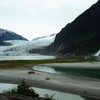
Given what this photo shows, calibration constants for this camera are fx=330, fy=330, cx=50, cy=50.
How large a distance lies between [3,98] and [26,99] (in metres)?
1.55

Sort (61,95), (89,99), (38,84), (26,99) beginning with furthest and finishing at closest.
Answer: (38,84) < (61,95) < (89,99) < (26,99)

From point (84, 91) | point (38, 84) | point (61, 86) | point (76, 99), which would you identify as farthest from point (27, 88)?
point (38, 84)

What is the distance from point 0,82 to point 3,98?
25881mm

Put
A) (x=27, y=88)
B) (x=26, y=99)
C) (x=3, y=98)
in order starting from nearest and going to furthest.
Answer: (x=3, y=98) < (x=26, y=99) < (x=27, y=88)

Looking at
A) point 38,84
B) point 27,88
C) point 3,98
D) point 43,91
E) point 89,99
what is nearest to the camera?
point 3,98

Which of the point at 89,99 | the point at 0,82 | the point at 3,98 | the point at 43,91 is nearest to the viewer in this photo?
the point at 3,98

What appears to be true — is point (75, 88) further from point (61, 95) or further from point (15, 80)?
point (15, 80)

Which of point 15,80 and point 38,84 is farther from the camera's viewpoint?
point 15,80

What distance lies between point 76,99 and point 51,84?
30.1ft

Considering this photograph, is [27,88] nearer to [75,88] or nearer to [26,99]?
[26,99]

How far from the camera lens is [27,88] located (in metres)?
21.8

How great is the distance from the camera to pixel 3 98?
51.1 feet

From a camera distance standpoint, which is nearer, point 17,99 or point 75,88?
point 17,99

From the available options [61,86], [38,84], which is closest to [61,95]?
[61,86]
